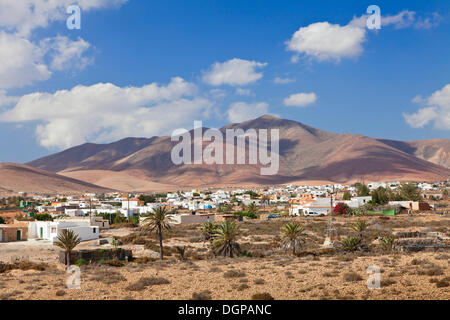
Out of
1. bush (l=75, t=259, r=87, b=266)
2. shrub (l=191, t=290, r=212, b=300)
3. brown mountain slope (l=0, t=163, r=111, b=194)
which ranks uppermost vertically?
brown mountain slope (l=0, t=163, r=111, b=194)

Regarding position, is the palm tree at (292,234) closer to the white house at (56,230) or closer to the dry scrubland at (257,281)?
the dry scrubland at (257,281)

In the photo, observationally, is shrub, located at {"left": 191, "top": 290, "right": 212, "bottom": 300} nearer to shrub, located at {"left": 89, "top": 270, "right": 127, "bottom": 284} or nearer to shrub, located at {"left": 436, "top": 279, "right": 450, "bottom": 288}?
shrub, located at {"left": 89, "top": 270, "right": 127, "bottom": 284}

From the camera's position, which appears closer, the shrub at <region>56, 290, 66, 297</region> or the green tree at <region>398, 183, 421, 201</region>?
the shrub at <region>56, 290, 66, 297</region>

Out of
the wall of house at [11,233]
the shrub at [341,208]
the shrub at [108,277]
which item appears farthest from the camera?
the shrub at [341,208]

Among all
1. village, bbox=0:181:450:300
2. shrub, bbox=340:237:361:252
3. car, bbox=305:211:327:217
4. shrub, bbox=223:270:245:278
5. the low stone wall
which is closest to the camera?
village, bbox=0:181:450:300

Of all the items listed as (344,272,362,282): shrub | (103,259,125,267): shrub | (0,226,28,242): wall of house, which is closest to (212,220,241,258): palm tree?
(103,259,125,267): shrub

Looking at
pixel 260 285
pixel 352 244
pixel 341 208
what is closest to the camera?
pixel 260 285

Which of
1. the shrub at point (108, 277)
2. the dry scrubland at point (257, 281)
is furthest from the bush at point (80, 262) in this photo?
the shrub at point (108, 277)

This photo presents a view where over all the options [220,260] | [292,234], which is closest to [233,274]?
[220,260]

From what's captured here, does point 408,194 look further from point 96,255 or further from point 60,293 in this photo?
point 60,293
